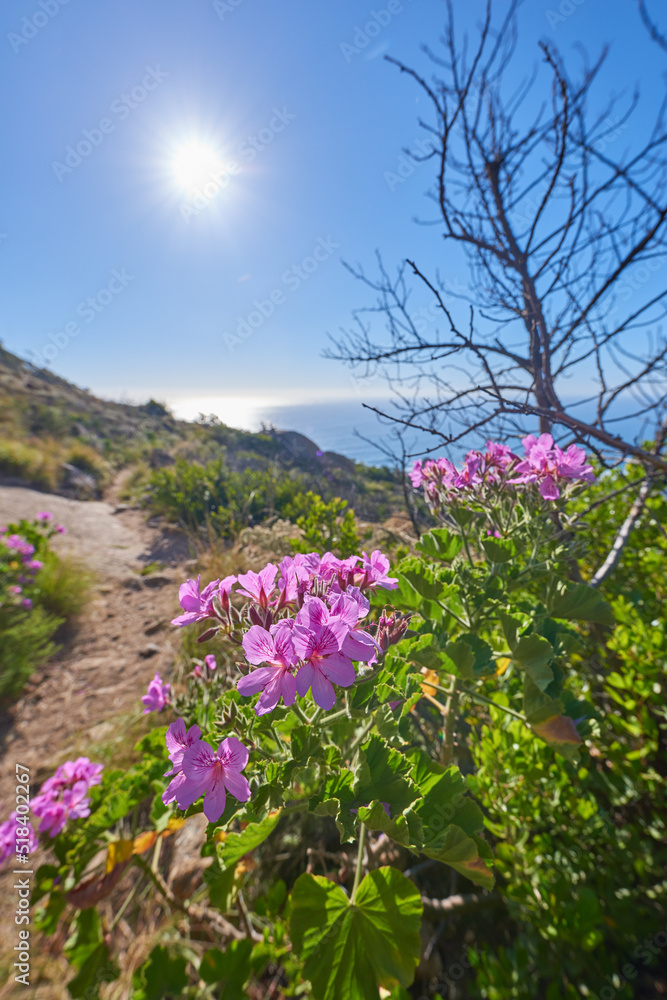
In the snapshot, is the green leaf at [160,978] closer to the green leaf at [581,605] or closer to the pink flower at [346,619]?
the pink flower at [346,619]

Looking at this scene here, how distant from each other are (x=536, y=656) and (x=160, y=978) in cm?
158

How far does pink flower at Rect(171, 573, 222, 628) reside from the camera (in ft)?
2.95

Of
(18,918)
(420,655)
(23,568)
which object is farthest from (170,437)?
(420,655)

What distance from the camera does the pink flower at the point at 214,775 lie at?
680 millimetres

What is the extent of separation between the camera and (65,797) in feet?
5.27

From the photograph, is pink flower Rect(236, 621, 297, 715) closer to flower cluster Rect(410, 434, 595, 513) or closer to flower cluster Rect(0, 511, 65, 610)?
flower cluster Rect(410, 434, 595, 513)

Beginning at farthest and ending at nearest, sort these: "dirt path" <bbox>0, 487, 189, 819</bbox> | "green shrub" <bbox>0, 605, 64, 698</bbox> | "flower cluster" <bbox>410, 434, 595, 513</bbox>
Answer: "green shrub" <bbox>0, 605, 64, 698</bbox> → "dirt path" <bbox>0, 487, 189, 819</bbox> → "flower cluster" <bbox>410, 434, 595, 513</bbox>

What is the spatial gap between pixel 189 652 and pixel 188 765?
10.0 feet

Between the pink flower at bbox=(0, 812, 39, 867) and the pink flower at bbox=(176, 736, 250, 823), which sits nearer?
the pink flower at bbox=(176, 736, 250, 823)

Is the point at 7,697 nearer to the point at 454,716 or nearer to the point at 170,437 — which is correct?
the point at 454,716

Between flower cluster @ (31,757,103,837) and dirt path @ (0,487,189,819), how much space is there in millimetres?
1194

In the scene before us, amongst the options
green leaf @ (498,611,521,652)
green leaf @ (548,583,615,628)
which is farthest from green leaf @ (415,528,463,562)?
green leaf @ (548,583,615,628)

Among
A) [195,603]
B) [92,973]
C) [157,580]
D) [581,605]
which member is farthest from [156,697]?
[157,580]

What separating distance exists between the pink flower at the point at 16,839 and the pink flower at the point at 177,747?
1.79 metres
